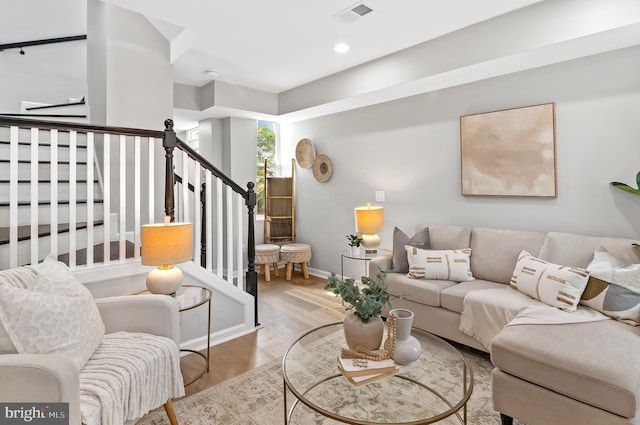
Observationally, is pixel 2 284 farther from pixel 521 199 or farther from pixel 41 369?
pixel 521 199

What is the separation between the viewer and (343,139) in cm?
461

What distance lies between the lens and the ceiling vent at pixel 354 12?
2611mm

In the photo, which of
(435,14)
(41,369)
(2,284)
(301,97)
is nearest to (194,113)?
(301,97)

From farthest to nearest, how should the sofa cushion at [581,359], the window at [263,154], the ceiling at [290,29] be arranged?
the window at [263,154]
the ceiling at [290,29]
the sofa cushion at [581,359]

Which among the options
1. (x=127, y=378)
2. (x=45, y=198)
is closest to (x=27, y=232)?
(x=45, y=198)

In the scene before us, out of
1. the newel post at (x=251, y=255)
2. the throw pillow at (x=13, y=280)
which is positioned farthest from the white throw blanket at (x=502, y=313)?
the throw pillow at (x=13, y=280)

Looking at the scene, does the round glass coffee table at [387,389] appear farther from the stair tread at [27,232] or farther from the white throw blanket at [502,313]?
the stair tread at [27,232]

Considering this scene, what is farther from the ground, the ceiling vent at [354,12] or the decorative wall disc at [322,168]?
the ceiling vent at [354,12]

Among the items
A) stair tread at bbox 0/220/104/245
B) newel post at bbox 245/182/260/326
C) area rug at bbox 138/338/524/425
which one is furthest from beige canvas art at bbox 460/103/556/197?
stair tread at bbox 0/220/104/245

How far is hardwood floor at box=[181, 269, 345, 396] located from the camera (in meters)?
2.44

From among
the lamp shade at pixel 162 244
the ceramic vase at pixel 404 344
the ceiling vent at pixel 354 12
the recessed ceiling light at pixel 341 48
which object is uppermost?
the recessed ceiling light at pixel 341 48

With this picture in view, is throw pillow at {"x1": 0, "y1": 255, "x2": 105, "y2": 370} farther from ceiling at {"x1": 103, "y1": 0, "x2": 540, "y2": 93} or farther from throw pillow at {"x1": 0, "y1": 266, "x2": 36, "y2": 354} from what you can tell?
ceiling at {"x1": 103, "y1": 0, "x2": 540, "y2": 93}

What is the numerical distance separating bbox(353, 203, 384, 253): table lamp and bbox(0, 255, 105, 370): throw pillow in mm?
2671

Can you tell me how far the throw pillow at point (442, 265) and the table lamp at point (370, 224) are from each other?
0.81 metres
